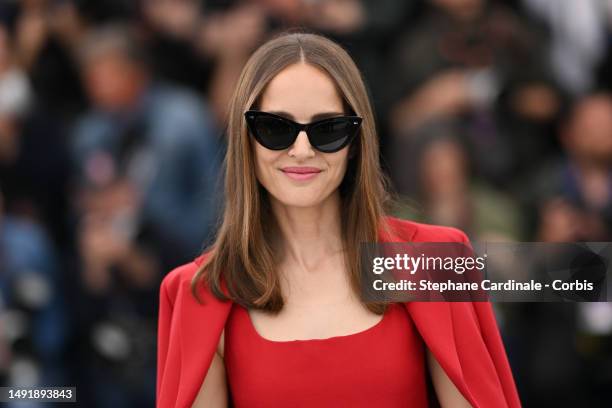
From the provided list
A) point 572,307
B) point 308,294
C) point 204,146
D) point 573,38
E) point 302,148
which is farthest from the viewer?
point 204,146

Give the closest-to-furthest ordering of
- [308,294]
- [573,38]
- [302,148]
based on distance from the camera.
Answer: [302,148], [308,294], [573,38]

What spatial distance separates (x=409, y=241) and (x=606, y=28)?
268 centimetres

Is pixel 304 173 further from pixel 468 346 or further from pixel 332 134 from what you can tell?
pixel 468 346

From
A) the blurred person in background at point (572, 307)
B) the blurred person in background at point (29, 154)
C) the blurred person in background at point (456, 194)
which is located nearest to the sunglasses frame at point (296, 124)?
the blurred person in background at point (456, 194)

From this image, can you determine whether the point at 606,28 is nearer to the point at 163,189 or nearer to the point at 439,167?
the point at 439,167

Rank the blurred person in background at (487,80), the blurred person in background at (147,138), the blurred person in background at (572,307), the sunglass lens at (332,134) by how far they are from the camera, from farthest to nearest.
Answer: the blurred person in background at (147,138) → the blurred person in background at (487,80) → the blurred person in background at (572,307) → the sunglass lens at (332,134)

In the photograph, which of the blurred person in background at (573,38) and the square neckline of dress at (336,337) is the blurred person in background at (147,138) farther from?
the square neckline of dress at (336,337)

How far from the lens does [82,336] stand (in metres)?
5.08

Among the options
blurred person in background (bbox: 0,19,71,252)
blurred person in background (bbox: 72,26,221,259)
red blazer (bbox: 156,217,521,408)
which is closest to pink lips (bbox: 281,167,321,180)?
red blazer (bbox: 156,217,521,408)

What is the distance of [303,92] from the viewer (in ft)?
7.52

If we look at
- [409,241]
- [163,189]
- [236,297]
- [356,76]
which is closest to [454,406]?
[409,241]

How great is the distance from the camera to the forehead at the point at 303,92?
2285 millimetres

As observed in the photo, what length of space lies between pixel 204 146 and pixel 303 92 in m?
2.68

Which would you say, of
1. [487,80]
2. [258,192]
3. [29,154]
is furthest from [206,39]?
[258,192]
